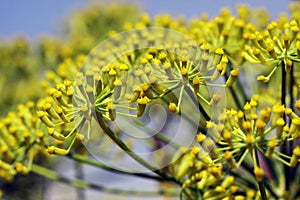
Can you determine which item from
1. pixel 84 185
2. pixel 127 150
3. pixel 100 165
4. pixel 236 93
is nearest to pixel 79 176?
pixel 84 185

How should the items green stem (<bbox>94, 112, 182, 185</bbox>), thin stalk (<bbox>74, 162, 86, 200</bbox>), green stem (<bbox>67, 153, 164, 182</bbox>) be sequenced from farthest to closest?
thin stalk (<bbox>74, 162, 86, 200</bbox>) < green stem (<bbox>67, 153, 164, 182</bbox>) < green stem (<bbox>94, 112, 182, 185</bbox>)

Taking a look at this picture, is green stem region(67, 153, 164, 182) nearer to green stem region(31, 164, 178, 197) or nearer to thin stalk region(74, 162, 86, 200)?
green stem region(31, 164, 178, 197)

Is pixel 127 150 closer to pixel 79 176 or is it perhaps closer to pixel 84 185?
pixel 84 185

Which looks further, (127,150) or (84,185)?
(84,185)

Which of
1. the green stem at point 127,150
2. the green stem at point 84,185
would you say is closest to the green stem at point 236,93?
the green stem at point 127,150

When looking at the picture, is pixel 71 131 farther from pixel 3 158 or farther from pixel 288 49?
pixel 288 49

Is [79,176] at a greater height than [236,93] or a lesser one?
lesser

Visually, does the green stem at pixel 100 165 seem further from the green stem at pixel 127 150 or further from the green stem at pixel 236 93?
the green stem at pixel 236 93

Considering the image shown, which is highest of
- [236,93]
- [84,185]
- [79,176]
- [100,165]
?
[236,93]

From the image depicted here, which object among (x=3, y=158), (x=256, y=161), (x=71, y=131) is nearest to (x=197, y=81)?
(x=256, y=161)

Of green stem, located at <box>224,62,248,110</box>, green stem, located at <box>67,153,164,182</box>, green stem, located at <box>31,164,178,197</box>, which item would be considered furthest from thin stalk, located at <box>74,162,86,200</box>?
green stem, located at <box>224,62,248,110</box>

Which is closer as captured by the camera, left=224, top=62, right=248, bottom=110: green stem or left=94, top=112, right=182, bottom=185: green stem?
left=94, top=112, right=182, bottom=185: green stem
